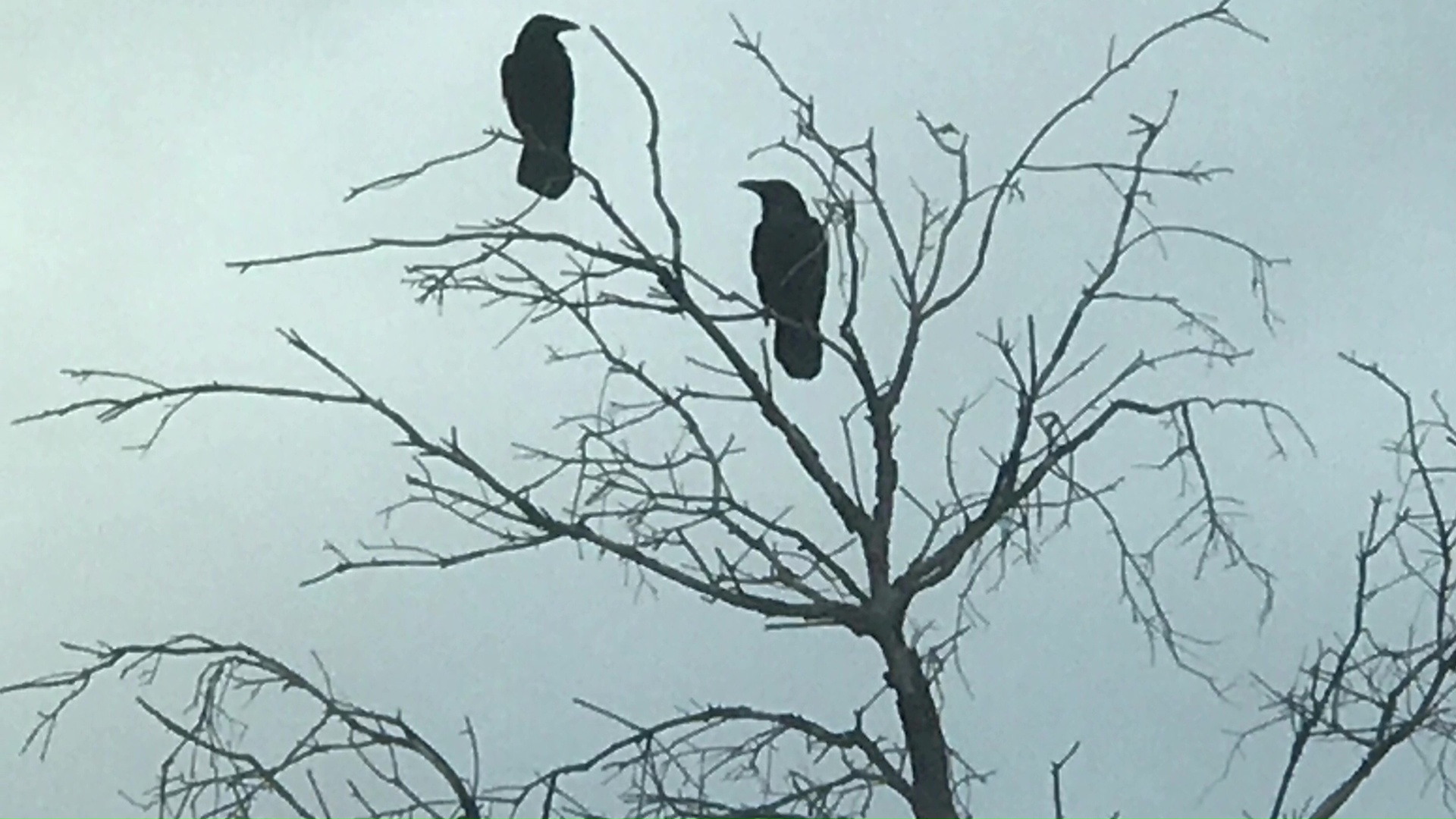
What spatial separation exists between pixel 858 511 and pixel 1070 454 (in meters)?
0.48

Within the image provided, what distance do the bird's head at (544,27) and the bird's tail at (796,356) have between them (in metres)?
1.81

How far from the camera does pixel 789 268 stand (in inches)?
245

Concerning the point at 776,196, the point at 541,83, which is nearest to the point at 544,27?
the point at 541,83

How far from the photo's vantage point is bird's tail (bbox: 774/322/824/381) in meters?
6.18

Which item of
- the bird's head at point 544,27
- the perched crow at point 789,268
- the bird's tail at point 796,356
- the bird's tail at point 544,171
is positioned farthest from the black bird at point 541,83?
the bird's tail at point 544,171

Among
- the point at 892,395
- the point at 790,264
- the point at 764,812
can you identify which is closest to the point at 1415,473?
the point at 892,395

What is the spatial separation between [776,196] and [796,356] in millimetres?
562

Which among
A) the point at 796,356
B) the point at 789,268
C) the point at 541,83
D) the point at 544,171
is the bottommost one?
the point at 544,171

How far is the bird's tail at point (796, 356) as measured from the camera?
618cm

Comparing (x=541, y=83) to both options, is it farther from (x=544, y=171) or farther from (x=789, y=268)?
(x=544, y=171)

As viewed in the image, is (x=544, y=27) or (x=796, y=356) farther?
(x=544, y=27)

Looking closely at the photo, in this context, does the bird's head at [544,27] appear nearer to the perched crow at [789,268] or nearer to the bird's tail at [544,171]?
the perched crow at [789,268]

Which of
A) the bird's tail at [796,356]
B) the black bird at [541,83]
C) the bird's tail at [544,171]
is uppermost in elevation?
the black bird at [541,83]

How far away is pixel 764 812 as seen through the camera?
15.2 feet
